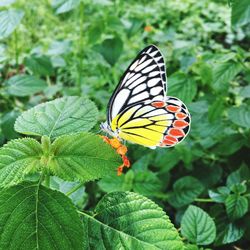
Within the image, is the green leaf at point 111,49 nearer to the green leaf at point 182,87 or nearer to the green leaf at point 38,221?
the green leaf at point 182,87

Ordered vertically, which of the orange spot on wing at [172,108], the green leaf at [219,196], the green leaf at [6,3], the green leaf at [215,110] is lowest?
the green leaf at [219,196]

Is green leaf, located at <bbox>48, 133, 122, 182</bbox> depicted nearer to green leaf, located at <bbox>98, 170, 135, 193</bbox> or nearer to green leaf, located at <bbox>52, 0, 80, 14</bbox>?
green leaf, located at <bbox>98, 170, 135, 193</bbox>

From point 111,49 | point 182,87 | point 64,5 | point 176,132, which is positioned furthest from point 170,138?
point 111,49

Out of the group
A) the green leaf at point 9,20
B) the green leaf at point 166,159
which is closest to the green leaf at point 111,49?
the green leaf at point 9,20

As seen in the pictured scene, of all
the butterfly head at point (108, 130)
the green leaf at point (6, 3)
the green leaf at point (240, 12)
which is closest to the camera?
the butterfly head at point (108, 130)

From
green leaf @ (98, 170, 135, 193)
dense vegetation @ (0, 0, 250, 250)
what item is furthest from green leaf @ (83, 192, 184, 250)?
green leaf @ (98, 170, 135, 193)

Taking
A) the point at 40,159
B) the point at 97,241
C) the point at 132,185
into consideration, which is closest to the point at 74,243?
the point at 97,241

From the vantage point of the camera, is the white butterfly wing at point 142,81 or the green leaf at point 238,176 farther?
the green leaf at point 238,176
